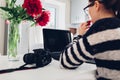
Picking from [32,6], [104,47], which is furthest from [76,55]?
[32,6]

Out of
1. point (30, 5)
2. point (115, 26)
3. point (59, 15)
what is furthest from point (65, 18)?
point (115, 26)

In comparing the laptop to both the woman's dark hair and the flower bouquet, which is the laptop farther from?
the woman's dark hair

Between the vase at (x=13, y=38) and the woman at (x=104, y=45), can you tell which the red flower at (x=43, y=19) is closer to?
the vase at (x=13, y=38)

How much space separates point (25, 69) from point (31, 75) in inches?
4.8

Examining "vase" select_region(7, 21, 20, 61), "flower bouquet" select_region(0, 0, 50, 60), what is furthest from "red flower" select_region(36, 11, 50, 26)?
"vase" select_region(7, 21, 20, 61)

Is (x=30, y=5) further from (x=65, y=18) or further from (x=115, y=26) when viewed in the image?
(x=65, y=18)

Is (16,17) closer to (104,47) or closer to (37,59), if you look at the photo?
(37,59)

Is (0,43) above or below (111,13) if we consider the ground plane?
below

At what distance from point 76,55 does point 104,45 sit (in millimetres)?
133

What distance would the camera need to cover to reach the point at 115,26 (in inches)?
31.5

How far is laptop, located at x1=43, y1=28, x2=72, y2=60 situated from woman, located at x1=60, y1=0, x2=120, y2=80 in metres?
0.97

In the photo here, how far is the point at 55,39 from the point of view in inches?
75.5

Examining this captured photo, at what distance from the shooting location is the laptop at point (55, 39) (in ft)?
6.05

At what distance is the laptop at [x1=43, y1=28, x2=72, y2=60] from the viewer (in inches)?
72.6
